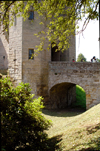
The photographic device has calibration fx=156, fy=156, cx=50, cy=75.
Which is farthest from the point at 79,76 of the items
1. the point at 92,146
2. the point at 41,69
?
the point at 92,146

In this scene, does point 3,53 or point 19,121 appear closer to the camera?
point 19,121

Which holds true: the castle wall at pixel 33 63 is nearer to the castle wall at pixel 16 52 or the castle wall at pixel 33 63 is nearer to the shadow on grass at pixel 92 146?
the castle wall at pixel 16 52

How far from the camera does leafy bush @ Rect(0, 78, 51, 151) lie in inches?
184

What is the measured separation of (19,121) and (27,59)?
7.96 meters

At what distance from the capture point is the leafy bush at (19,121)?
4.67 m

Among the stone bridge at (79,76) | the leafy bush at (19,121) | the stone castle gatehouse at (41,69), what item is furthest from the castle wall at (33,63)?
the leafy bush at (19,121)

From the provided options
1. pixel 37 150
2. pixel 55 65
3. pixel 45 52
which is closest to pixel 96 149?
pixel 37 150

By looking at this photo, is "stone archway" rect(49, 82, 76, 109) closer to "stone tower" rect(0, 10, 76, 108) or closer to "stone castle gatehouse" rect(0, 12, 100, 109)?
"stone castle gatehouse" rect(0, 12, 100, 109)

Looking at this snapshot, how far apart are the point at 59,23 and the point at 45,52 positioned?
7.06 meters

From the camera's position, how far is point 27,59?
12.6 meters

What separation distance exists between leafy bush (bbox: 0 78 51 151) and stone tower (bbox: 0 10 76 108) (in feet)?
22.4

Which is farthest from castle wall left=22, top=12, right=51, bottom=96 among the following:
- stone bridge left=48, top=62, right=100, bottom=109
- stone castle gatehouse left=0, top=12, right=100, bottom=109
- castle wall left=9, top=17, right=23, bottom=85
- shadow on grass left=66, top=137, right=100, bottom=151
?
shadow on grass left=66, top=137, right=100, bottom=151

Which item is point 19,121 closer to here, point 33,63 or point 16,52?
point 33,63

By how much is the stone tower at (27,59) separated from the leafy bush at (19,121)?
6.83m
